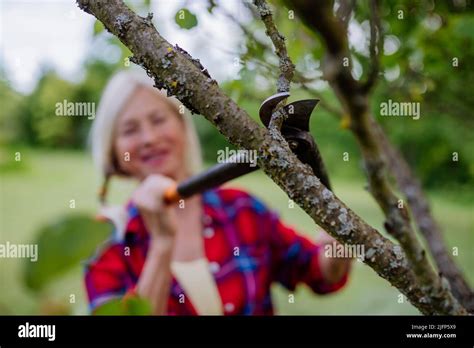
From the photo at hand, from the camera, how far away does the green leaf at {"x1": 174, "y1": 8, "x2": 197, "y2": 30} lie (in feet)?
1.92

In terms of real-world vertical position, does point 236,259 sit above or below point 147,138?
below

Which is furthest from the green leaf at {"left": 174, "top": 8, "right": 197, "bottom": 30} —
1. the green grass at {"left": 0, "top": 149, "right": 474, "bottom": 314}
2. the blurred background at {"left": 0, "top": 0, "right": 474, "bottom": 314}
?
the green grass at {"left": 0, "top": 149, "right": 474, "bottom": 314}

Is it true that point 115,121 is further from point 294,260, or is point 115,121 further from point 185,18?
point 185,18

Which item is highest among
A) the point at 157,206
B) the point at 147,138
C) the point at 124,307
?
the point at 147,138

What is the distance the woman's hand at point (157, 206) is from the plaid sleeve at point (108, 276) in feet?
0.37

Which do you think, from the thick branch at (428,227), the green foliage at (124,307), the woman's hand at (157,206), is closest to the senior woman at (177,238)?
the woman's hand at (157,206)

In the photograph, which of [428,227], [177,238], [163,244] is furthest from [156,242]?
[428,227]

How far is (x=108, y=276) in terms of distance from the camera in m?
0.98

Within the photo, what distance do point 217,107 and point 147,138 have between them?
77 cm

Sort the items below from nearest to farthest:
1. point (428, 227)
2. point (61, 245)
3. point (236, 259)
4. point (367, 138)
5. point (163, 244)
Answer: point (61, 245)
point (367, 138)
point (428, 227)
point (163, 244)
point (236, 259)

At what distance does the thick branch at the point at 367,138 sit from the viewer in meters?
0.26

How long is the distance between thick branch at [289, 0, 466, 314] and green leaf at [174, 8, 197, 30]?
6.4 inches
